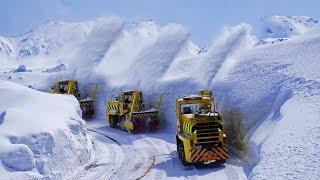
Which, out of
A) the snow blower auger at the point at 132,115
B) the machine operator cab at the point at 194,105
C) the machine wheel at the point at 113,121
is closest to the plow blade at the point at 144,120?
the snow blower auger at the point at 132,115

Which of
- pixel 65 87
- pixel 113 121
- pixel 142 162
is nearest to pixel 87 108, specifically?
pixel 65 87

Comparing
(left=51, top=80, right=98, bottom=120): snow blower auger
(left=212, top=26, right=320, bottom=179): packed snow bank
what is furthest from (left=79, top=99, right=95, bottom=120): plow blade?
(left=212, top=26, right=320, bottom=179): packed snow bank

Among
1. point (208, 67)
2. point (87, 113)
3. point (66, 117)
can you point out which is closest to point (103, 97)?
point (87, 113)

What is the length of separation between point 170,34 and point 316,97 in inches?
909

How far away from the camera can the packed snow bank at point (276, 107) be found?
51.0ft

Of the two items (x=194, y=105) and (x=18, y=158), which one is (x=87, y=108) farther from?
(x=18, y=158)

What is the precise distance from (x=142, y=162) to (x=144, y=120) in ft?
31.0

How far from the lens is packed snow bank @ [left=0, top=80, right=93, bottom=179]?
16625 mm

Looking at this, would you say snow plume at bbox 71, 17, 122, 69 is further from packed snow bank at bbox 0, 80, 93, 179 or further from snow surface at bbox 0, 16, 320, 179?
packed snow bank at bbox 0, 80, 93, 179

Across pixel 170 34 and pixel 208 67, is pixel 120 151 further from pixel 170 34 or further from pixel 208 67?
pixel 170 34

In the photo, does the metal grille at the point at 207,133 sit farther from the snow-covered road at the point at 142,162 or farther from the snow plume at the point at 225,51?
the snow plume at the point at 225,51

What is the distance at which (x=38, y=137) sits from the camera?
1823cm

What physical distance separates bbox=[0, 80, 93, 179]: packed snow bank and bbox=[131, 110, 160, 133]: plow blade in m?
7.55

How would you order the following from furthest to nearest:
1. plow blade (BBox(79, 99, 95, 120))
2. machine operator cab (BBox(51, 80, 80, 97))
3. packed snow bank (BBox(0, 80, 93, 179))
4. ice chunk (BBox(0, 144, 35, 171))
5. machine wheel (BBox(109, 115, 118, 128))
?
1. machine operator cab (BBox(51, 80, 80, 97))
2. plow blade (BBox(79, 99, 95, 120))
3. machine wheel (BBox(109, 115, 118, 128))
4. packed snow bank (BBox(0, 80, 93, 179))
5. ice chunk (BBox(0, 144, 35, 171))
